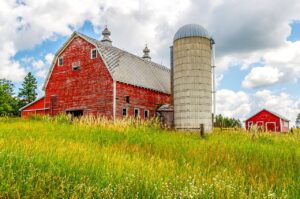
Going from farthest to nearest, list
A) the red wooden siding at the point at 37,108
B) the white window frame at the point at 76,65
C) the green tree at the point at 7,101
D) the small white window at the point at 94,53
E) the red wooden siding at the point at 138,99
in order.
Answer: the green tree at the point at 7,101 < the red wooden siding at the point at 37,108 < the white window frame at the point at 76,65 < the small white window at the point at 94,53 < the red wooden siding at the point at 138,99

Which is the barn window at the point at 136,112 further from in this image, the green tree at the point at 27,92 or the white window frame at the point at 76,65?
the green tree at the point at 27,92

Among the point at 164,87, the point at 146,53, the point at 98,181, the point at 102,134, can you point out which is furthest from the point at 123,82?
the point at 98,181

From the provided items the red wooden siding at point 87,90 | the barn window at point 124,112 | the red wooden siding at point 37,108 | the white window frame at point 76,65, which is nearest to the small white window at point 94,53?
the red wooden siding at point 87,90

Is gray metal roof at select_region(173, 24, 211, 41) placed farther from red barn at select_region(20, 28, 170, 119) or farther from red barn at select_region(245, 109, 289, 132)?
red barn at select_region(245, 109, 289, 132)

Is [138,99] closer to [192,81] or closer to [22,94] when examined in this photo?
[192,81]

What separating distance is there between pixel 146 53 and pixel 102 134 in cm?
3042

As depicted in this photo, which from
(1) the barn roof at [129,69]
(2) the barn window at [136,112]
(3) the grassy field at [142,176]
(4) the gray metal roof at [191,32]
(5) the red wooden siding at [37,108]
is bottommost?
(3) the grassy field at [142,176]

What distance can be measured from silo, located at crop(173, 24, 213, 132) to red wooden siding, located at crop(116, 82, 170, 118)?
5684 mm

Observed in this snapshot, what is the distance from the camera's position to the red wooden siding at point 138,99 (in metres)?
26.9

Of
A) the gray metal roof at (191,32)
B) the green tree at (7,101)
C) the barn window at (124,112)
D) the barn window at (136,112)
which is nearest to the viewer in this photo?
the gray metal roof at (191,32)

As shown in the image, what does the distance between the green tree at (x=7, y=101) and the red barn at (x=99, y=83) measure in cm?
2638

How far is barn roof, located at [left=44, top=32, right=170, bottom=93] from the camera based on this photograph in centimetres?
2745

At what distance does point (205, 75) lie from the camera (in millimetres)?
22359

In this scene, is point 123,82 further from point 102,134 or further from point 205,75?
point 102,134
